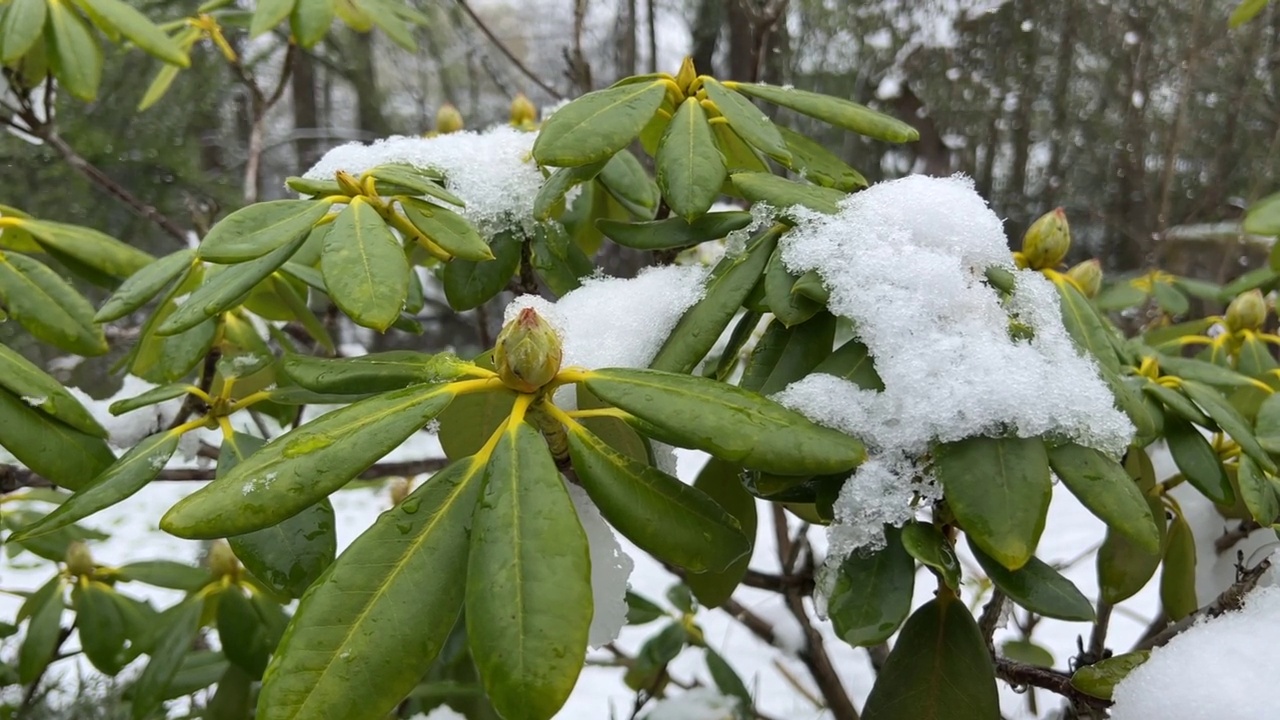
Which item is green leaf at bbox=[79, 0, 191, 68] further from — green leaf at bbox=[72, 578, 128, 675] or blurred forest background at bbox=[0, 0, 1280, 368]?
blurred forest background at bbox=[0, 0, 1280, 368]

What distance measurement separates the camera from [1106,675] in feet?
1.73

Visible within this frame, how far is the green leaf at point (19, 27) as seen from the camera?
901 millimetres

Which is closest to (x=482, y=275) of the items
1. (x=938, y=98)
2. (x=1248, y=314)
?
(x=1248, y=314)

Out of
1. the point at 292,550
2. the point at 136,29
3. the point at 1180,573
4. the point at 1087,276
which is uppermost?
the point at 136,29

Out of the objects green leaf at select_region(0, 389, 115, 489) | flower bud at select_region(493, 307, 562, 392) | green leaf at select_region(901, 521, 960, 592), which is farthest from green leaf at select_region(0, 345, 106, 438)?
green leaf at select_region(901, 521, 960, 592)

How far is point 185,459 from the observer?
79 centimetres

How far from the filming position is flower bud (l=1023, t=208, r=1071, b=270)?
665 millimetres

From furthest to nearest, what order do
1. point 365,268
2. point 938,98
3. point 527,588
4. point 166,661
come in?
point 938,98
point 166,661
point 365,268
point 527,588

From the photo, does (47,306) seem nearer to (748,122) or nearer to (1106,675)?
(748,122)

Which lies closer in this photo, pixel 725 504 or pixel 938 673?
pixel 938 673

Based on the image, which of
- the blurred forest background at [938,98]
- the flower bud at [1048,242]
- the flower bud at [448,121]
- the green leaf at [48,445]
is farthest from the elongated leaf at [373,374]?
the blurred forest background at [938,98]

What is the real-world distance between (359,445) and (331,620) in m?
0.09

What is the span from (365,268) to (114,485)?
241 mm

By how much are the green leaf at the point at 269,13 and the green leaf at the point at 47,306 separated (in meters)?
0.43
